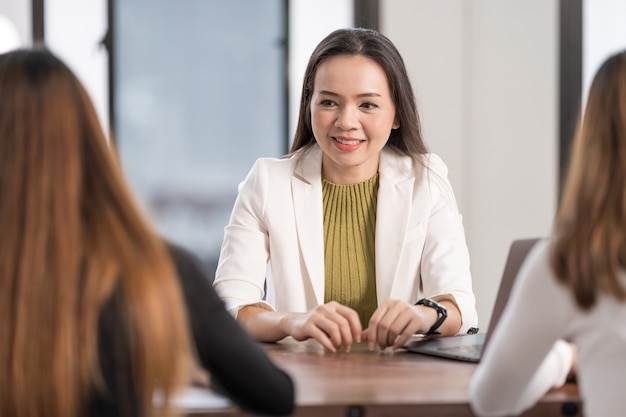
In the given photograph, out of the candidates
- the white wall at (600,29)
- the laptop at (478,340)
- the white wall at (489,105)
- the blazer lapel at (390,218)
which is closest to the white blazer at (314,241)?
the blazer lapel at (390,218)

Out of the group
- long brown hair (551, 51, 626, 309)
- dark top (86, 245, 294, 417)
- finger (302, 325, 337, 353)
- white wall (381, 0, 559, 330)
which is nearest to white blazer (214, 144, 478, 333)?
finger (302, 325, 337, 353)

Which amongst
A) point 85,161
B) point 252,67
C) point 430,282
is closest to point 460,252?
point 430,282

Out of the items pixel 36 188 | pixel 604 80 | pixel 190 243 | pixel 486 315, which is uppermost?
pixel 604 80

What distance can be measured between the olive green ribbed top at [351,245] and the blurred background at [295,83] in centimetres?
214

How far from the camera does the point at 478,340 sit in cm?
231

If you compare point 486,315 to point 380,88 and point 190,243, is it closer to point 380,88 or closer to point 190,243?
point 190,243

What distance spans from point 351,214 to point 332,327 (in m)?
0.71

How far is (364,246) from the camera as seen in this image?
9.23ft

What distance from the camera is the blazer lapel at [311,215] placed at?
2730mm

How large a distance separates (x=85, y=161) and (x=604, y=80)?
2.42 ft

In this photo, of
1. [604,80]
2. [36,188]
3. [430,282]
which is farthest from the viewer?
[430,282]

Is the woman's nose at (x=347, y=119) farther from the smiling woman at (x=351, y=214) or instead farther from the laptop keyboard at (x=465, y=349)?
the laptop keyboard at (x=465, y=349)

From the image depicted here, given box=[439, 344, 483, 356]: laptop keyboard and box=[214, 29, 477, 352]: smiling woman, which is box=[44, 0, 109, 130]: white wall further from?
box=[439, 344, 483, 356]: laptop keyboard

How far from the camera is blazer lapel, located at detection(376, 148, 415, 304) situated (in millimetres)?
2736
